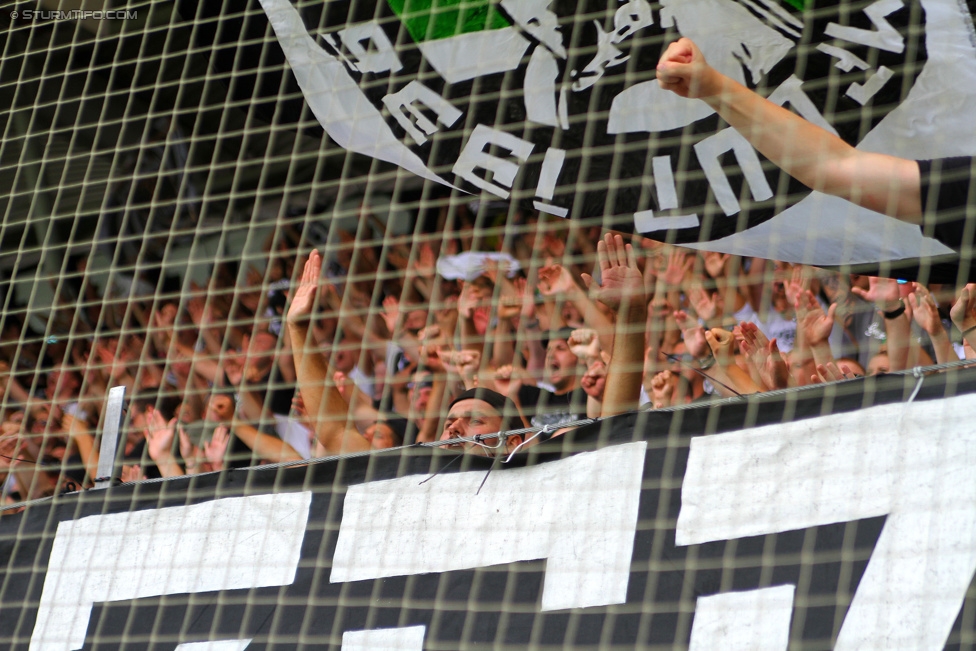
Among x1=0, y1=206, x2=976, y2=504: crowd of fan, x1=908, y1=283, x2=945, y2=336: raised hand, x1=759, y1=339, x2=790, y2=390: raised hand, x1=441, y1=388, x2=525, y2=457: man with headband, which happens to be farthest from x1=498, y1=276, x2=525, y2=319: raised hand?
x1=908, y1=283, x2=945, y2=336: raised hand

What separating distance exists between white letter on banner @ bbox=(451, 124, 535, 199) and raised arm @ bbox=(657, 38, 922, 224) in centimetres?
100

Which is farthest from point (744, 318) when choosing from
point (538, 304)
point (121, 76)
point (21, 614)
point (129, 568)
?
point (121, 76)

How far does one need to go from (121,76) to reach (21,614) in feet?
7.19

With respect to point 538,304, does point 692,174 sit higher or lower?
higher

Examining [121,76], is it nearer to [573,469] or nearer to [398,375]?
[398,375]

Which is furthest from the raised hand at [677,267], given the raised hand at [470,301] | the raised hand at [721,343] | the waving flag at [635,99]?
the raised hand at [470,301]

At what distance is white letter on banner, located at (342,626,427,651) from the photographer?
5.30 feet

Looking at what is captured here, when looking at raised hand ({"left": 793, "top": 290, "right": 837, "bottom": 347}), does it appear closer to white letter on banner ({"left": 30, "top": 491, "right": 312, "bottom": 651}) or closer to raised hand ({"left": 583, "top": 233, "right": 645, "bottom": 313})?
raised hand ({"left": 583, "top": 233, "right": 645, "bottom": 313})

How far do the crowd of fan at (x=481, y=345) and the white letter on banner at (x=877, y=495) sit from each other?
11.6 inches

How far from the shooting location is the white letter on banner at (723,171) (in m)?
2.11

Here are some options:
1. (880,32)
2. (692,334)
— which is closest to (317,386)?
(692,334)

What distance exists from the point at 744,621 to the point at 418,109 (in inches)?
54.1

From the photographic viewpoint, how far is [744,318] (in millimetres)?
2326

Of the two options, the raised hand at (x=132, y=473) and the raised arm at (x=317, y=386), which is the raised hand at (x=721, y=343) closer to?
the raised arm at (x=317, y=386)
